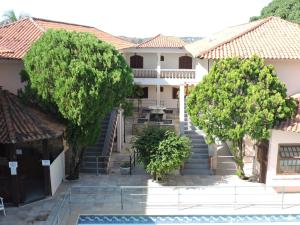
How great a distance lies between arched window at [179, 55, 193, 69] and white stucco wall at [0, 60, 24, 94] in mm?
A: 17883

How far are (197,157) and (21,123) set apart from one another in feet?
33.7

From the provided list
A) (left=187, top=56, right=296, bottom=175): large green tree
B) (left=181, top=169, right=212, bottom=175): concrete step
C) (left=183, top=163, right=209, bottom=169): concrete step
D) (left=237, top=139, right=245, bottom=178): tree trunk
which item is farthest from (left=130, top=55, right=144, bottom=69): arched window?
(left=237, top=139, right=245, bottom=178): tree trunk

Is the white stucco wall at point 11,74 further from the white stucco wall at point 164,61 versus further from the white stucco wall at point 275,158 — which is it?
the white stucco wall at point 164,61

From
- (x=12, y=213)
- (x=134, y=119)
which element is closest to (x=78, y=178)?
(x=12, y=213)

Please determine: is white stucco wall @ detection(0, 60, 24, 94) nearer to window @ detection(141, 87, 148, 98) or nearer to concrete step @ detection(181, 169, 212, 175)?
concrete step @ detection(181, 169, 212, 175)

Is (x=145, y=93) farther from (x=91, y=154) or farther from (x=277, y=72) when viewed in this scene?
(x=277, y=72)

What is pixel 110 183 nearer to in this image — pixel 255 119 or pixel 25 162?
pixel 25 162

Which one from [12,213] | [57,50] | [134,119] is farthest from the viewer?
[134,119]

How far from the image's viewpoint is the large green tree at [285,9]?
38.4 meters

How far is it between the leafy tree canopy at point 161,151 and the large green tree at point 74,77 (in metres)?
2.79

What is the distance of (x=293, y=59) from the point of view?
21.0 meters

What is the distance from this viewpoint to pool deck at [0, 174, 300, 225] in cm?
1652

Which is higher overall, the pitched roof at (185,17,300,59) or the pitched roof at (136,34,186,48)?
the pitched roof at (136,34,186,48)

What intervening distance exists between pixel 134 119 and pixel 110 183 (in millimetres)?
12889
